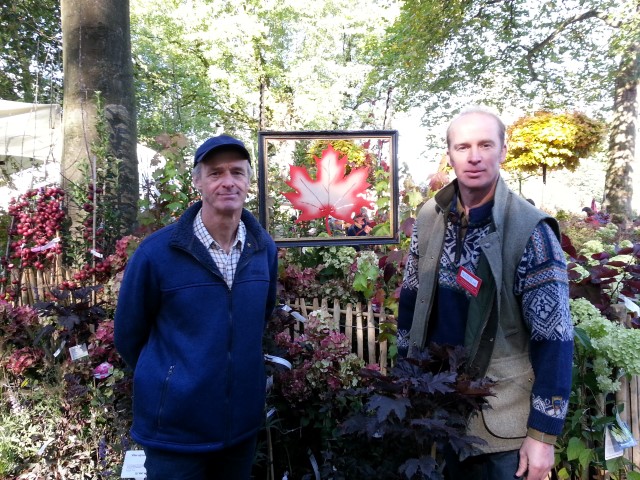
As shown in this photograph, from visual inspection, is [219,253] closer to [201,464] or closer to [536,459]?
[201,464]

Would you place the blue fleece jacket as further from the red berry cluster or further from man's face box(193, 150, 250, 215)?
the red berry cluster

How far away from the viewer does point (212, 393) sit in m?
1.65

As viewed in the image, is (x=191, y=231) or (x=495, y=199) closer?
(x=495, y=199)

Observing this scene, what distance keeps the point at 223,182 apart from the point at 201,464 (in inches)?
41.7

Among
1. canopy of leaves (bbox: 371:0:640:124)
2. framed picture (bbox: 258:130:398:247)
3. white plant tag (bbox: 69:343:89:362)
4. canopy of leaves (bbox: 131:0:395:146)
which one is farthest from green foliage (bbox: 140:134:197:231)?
canopy of leaves (bbox: 131:0:395:146)

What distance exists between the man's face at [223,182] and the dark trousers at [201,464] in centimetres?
91

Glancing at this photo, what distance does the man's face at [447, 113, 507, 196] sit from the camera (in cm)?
154

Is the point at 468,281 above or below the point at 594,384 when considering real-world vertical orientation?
above

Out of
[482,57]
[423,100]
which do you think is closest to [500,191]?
[482,57]

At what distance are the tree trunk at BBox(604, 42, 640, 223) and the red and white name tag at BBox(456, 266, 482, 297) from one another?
10.7m

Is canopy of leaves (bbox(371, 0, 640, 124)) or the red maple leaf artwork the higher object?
canopy of leaves (bbox(371, 0, 640, 124))

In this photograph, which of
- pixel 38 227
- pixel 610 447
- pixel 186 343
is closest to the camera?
pixel 186 343

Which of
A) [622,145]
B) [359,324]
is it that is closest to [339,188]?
[359,324]

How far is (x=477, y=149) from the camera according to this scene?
1538mm
